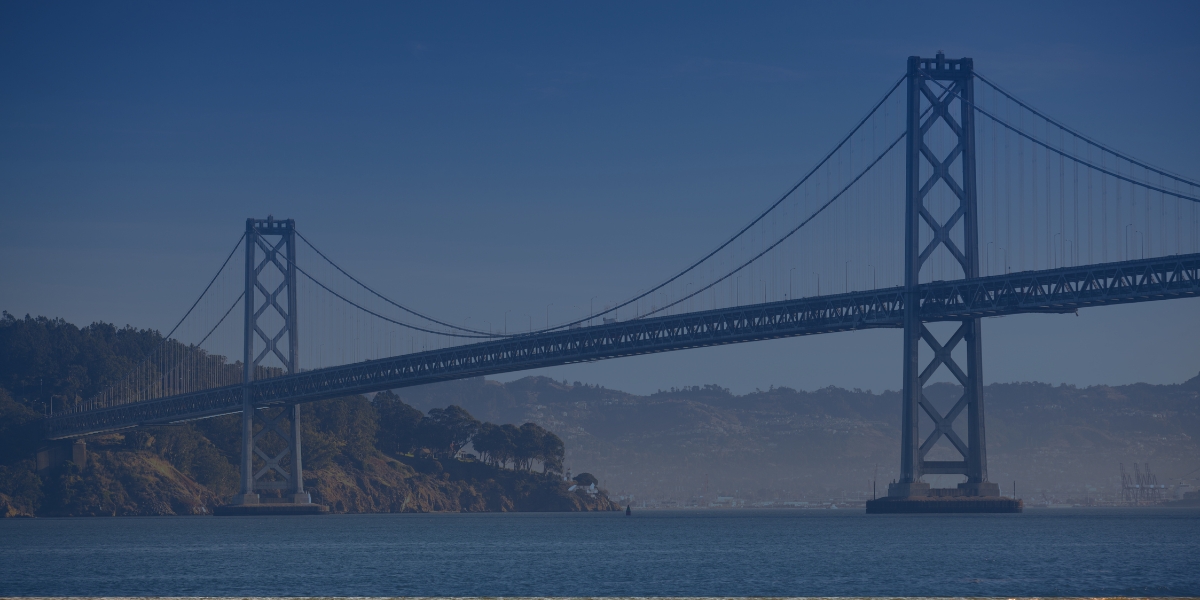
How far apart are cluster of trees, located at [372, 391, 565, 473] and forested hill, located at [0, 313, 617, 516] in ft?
0.41

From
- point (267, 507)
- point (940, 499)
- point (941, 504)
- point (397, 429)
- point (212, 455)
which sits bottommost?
point (267, 507)

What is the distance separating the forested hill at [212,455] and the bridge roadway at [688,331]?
4.10 metres

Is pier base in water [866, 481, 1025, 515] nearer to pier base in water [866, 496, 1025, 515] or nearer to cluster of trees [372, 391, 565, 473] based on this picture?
pier base in water [866, 496, 1025, 515]

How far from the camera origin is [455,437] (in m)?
134

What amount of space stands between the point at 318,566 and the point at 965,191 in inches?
1486

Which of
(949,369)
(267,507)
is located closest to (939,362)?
(949,369)

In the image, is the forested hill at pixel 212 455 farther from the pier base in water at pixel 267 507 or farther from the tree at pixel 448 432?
the pier base in water at pixel 267 507

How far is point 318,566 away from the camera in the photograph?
145 feet

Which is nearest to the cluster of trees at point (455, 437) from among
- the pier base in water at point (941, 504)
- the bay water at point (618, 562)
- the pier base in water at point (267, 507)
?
the pier base in water at point (267, 507)

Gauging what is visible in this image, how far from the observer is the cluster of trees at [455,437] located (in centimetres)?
13288

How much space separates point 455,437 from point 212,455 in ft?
94.3

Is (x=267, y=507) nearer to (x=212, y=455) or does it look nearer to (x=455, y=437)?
(x=212, y=455)

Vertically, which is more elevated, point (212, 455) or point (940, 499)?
point (212, 455)

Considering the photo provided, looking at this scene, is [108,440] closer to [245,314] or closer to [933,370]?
[245,314]
